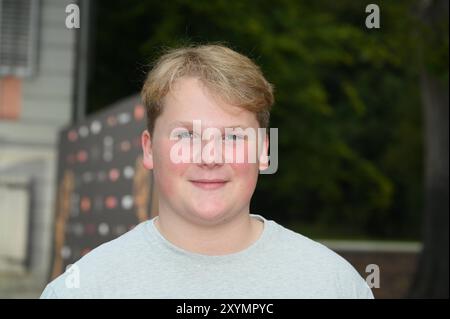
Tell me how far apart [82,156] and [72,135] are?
464mm

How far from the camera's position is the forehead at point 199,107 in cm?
191

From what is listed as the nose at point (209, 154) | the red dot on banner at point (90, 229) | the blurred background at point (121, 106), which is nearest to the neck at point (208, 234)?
the nose at point (209, 154)

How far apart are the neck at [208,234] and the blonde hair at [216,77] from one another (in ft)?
0.72

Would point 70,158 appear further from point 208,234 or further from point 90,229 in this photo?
point 208,234

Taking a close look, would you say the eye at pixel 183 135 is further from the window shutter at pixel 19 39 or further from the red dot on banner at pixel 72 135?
the window shutter at pixel 19 39

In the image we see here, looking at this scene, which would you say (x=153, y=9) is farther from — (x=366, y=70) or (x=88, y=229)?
(x=366, y=70)

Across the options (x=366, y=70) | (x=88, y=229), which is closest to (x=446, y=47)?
(x=88, y=229)

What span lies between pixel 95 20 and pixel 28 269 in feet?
12.8

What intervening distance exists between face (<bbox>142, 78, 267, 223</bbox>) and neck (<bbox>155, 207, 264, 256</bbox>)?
0.02m

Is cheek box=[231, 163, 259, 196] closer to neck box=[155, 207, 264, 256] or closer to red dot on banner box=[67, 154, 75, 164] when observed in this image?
neck box=[155, 207, 264, 256]

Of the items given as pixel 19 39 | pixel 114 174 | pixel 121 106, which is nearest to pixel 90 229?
pixel 114 174

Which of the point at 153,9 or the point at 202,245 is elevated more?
the point at 153,9

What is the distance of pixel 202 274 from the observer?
1.89m

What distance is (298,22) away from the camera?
1295 centimetres
